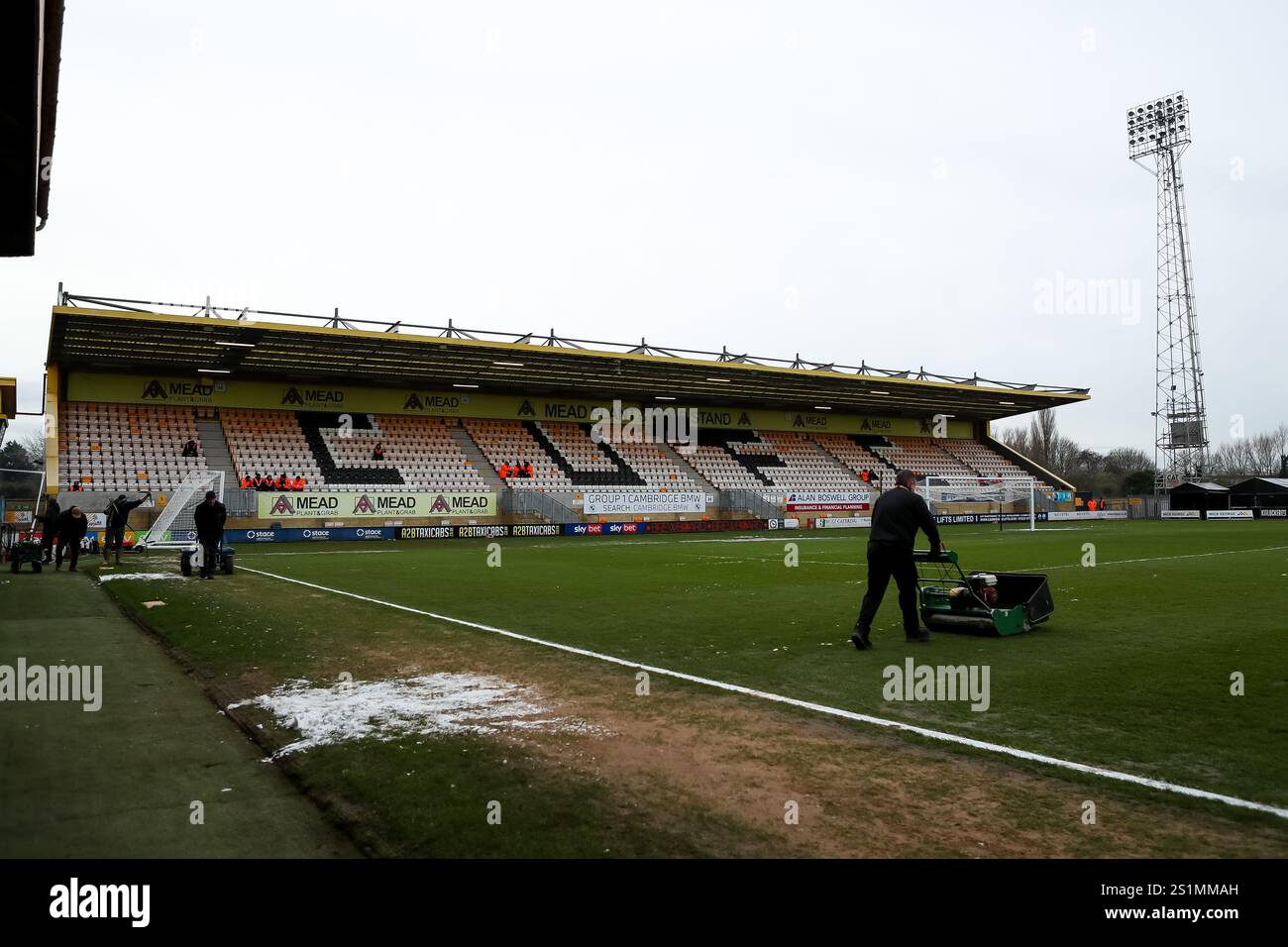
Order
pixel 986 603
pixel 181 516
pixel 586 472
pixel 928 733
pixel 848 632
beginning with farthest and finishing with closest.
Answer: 1. pixel 586 472
2. pixel 181 516
3. pixel 848 632
4. pixel 986 603
5. pixel 928 733

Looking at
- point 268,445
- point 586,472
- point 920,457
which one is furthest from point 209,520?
point 920,457

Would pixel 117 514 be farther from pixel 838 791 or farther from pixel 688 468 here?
pixel 688 468

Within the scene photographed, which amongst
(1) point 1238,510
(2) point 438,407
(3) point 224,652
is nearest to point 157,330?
(2) point 438,407

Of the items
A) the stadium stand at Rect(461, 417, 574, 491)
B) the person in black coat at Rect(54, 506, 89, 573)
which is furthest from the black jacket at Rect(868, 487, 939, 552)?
the stadium stand at Rect(461, 417, 574, 491)

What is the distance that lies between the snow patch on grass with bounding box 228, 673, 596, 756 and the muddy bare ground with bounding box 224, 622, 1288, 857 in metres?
0.32

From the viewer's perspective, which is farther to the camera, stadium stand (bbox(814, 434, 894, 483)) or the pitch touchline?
stadium stand (bbox(814, 434, 894, 483))

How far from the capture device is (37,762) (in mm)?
5074

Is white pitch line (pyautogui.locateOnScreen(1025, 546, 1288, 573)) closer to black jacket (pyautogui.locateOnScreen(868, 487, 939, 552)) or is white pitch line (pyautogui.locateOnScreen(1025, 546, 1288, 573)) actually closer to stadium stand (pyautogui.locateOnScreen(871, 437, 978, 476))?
black jacket (pyautogui.locateOnScreen(868, 487, 939, 552))

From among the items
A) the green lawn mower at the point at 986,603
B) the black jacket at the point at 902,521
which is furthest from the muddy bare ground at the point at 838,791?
the green lawn mower at the point at 986,603

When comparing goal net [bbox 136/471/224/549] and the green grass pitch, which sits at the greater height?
goal net [bbox 136/471/224/549]

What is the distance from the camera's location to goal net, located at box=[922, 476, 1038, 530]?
50469 mm

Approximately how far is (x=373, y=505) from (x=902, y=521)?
29.6 m

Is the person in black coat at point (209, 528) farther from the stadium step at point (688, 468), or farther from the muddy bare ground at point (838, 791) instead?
the stadium step at point (688, 468)

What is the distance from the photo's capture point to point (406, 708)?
622 centimetres
